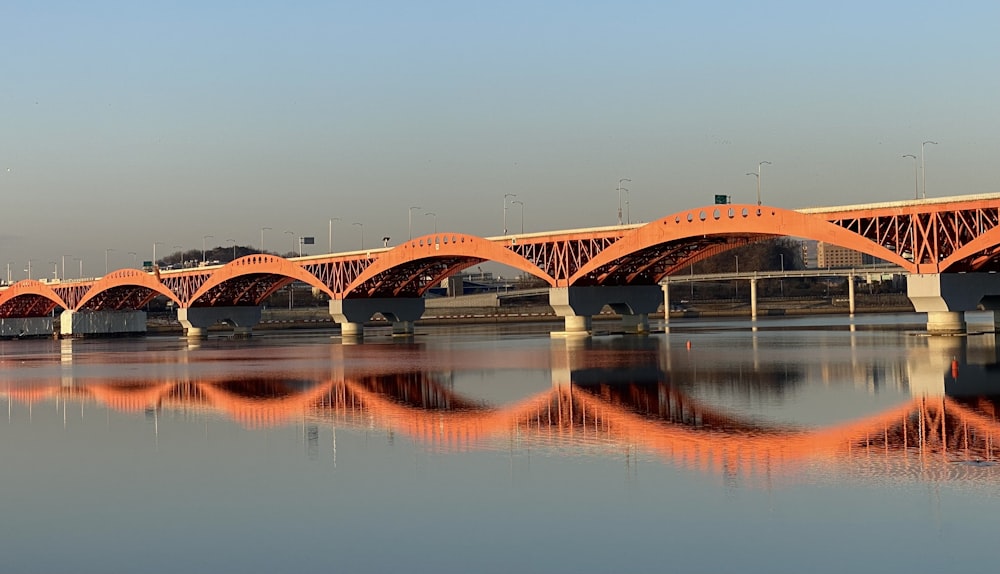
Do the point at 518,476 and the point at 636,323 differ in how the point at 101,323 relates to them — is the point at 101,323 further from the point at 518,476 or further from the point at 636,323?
the point at 518,476

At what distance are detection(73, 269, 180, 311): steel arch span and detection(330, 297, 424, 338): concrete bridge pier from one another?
133 feet

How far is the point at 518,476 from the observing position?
2667 centimetres

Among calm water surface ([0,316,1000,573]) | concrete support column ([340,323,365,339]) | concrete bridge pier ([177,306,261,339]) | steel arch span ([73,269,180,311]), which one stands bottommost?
calm water surface ([0,316,1000,573])

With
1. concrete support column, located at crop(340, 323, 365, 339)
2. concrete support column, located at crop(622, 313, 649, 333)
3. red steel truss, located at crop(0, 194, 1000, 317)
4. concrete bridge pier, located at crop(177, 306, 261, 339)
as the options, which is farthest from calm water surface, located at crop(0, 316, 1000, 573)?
concrete bridge pier, located at crop(177, 306, 261, 339)

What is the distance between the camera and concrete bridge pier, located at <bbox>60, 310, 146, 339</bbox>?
19138cm

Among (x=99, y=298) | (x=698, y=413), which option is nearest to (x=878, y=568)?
(x=698, y=413)

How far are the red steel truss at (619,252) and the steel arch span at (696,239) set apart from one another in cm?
9

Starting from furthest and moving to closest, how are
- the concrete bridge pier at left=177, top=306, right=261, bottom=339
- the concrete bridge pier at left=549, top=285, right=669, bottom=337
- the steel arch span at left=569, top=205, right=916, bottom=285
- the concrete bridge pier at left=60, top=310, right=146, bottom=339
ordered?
the concrete bridge pier at left=60, top=310, right=146, bottom=339 < the concrete bridge pier at left=177, top=306, right=261, bottom=339 < the concrete bridge pier at left=549, top=285, right=669, bottom=337 < the steel arch span at left=569, top=205, right=916, bottom=285

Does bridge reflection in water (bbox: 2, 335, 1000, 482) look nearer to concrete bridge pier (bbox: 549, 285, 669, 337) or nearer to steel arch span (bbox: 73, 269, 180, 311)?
concrete bridge pier (bbox: 549, 285, 669, 337)

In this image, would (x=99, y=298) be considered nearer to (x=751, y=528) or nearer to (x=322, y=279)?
(x=322, y=279)

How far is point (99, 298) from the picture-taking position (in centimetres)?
19362

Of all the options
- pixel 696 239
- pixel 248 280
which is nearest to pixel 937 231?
pixel 696 239

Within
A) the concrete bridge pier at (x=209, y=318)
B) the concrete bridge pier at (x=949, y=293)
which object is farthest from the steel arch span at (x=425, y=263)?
the concrete bridge pier at (x=949, y=293)

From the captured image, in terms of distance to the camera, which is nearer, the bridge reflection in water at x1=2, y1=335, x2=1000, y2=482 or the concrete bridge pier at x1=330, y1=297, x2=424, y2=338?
the bridge reflection in water at x1=2, y1=335, x2=1000, y2=482
